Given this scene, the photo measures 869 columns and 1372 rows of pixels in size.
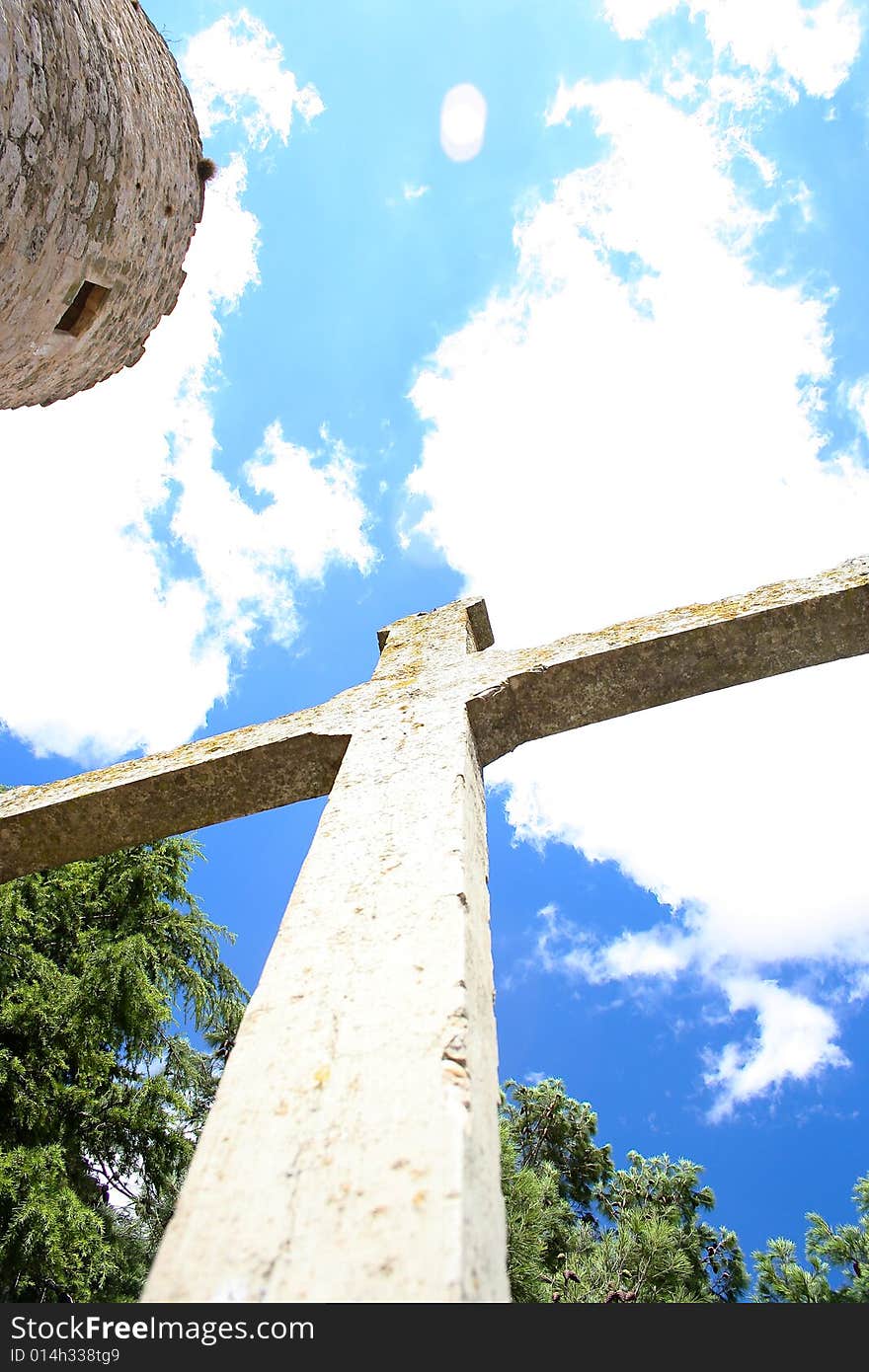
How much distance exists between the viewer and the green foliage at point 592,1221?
611 cm

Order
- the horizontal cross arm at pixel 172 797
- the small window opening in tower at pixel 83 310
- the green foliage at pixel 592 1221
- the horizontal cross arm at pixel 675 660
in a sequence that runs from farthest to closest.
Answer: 1. the green foliage at pixel 592 1221
2. the small window opening in tower at pixel 83 310
3. the horizontal cross arm at pixel 172 797
4. the horizontal cross arm at pixel 675 660

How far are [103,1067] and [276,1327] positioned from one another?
725 cm

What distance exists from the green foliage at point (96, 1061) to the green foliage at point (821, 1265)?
18.1 ft

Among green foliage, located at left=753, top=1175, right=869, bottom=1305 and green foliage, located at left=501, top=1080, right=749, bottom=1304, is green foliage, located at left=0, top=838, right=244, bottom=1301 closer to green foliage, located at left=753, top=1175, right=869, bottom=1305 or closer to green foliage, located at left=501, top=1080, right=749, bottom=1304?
green foliage, located at left=501, top=1080, right=749, bottom=1304

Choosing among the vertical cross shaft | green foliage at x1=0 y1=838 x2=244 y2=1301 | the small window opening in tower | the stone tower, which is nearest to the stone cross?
the vertical cross shaft

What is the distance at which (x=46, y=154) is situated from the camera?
12.2ft

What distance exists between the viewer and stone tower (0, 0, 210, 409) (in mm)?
3566

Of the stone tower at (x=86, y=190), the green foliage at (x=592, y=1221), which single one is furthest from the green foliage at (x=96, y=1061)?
the stone tower at (x=86, y=190)

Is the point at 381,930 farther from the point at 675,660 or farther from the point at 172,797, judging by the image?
the point at 675,660

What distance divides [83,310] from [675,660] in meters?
4.14

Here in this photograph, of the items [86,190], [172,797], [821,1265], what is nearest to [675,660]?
[172,797]

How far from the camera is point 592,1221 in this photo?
29.2 feet

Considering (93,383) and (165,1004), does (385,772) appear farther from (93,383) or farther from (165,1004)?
(165,1004)

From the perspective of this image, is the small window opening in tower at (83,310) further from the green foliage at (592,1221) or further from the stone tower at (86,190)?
the green foliage at (592,1221)
